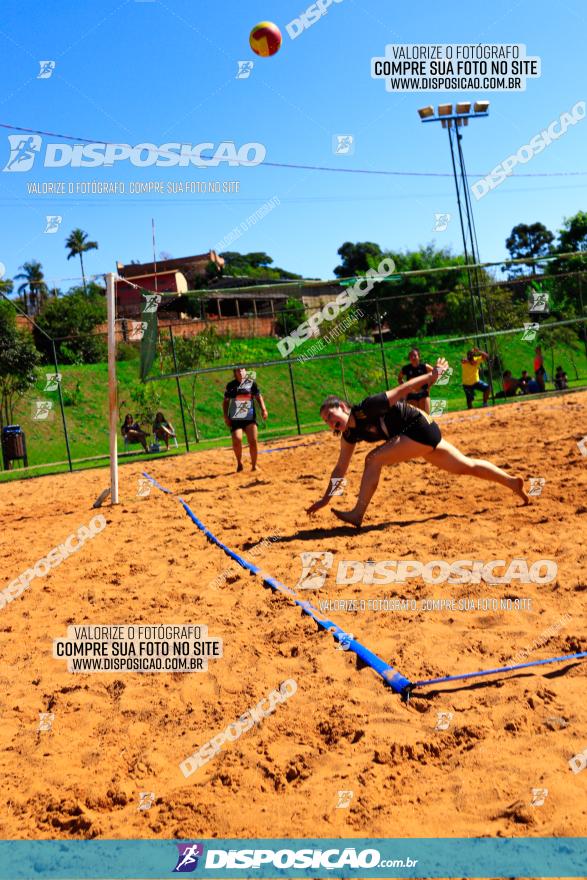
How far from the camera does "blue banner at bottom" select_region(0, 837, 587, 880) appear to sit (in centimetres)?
230

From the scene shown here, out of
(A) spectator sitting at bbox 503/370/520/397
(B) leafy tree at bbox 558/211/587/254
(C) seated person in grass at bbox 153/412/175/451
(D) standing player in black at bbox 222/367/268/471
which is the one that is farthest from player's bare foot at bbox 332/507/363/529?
(B) leafy tree at bbox 558/211/587/254

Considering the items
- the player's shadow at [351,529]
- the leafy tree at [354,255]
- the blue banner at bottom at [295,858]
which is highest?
the leafy tree at [354,255]

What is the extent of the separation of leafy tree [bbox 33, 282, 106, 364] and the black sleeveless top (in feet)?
100

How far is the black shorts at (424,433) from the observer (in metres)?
6.70

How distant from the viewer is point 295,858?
8.13 ft

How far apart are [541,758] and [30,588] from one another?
4.54 metres

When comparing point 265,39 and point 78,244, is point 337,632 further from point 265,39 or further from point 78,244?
point 78,244

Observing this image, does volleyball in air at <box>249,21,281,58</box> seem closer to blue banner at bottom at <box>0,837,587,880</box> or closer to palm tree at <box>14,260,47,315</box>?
blue banner at bottom at <box>0,837,587,880</box>

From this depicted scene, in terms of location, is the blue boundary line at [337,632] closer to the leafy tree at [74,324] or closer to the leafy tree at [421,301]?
the leafy tree at [421,301]

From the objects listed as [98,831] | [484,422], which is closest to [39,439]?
[484,422]

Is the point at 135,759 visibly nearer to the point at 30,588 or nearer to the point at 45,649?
the point at 45,649

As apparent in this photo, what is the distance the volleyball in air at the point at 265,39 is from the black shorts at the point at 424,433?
7624 millimetres

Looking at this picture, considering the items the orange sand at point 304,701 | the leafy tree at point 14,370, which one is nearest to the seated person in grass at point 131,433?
the leafy tree at point 14,370

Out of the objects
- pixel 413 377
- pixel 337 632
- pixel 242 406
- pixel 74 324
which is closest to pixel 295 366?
pixel 74 324
